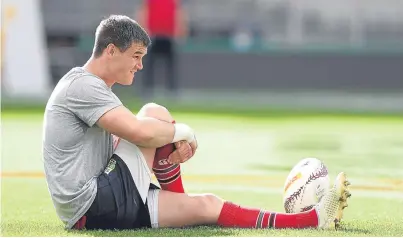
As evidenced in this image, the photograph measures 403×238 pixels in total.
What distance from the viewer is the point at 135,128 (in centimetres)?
593

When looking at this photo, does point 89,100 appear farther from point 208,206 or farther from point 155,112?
point 208,206

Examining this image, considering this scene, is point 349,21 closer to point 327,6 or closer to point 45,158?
point 327,6

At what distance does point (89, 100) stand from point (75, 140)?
0.24 metres

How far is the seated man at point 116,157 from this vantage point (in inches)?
236

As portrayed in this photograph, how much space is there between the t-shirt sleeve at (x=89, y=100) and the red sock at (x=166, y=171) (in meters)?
0.42

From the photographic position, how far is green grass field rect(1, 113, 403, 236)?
6555mm

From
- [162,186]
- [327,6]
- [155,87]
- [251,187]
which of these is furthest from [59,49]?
[162,186]

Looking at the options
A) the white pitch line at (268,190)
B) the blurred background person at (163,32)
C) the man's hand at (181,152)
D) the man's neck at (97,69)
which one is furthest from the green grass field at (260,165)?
the blurred background person at (163,32)

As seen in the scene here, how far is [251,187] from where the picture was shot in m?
8.74

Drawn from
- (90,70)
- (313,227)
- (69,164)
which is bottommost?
(313,227)

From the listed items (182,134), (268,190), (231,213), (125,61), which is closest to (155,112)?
(182,134)

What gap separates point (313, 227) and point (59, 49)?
17.6m

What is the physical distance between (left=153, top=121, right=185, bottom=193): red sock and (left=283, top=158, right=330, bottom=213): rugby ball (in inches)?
27.7

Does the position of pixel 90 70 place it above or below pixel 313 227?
above
